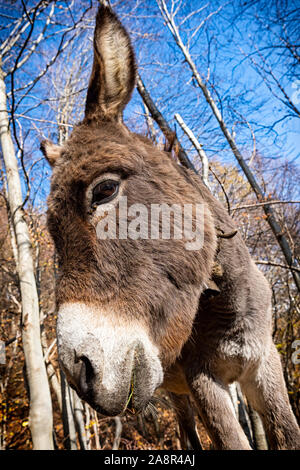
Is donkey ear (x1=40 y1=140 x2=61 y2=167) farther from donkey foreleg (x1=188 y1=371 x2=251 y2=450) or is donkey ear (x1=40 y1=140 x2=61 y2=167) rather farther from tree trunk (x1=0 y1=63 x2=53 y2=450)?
donkey foreleg (x1=188 y1=371 x2=251 y2=450)

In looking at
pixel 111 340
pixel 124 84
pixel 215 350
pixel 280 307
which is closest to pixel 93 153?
pixel 124 84

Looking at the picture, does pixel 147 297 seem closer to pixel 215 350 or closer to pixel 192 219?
pixel 192 219

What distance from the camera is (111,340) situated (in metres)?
1.14

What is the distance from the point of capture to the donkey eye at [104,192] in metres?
1.47

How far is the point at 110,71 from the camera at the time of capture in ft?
5.46

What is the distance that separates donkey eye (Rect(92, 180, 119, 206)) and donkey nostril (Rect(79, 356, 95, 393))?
0.78 m

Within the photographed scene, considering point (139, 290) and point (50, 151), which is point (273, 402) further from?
point (50, 151)

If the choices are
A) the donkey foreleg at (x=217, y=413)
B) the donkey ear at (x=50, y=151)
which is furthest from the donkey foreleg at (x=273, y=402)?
the donkey ear at (x=50, y=151)

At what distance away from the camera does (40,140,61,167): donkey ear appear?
7.17 ft

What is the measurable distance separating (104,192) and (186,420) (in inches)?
107

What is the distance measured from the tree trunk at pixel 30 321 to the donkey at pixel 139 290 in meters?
1.76

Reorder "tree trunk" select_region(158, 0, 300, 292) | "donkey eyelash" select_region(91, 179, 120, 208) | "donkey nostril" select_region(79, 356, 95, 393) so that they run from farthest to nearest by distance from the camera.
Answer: "tree trunk" select_region(158, 0, 300, 292)
"donkey eyelash" select_region(91, 179, 120, 208)
"donkey nostril" select_region(79, 356, 95, 393)

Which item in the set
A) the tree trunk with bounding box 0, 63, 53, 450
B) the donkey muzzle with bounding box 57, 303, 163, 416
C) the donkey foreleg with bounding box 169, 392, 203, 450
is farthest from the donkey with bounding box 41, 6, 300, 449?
the tree trunk with bounding box 0, 63, 53, 450

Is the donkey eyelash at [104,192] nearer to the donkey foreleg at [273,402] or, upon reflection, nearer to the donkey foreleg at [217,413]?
the donkey foreleg at [217,413]
